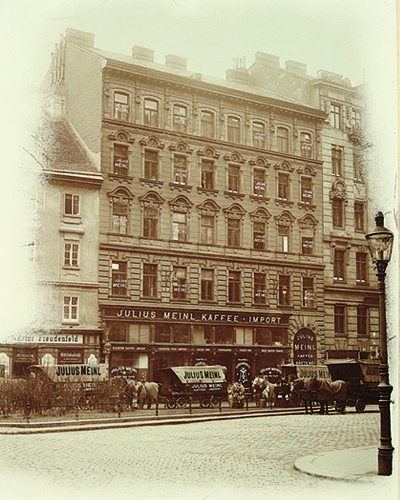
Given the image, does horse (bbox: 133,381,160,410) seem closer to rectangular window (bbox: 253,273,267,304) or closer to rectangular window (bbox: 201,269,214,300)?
rectangular window (bbox: 201,269,214,300)

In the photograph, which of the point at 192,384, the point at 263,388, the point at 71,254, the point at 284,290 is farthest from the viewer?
the point at 263,388

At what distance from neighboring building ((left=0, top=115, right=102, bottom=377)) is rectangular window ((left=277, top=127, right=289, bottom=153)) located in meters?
3.53

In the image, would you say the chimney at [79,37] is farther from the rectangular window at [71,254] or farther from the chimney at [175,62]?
the rectangular window at [71,254]

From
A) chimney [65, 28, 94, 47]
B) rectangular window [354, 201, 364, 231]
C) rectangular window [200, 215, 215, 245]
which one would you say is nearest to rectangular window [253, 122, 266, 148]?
rectangular window [200, 215, 215, 245]

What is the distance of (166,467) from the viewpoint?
404 inches

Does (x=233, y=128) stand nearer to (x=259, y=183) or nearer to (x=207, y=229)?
(x=259, y=183)

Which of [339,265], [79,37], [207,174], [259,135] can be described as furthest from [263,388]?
[79,37]

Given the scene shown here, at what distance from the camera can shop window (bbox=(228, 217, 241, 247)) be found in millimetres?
13266

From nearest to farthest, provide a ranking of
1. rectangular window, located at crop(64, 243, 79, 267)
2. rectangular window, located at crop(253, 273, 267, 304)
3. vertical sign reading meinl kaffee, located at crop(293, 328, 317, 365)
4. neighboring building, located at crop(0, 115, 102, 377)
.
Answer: neighboring building, located at crop(0, 115, 102, 377) < rectangular window, located at crop(64, 243, 79, 267) < vertical sign reading meinl kaffee, located at crop(293, 328, 317, 365) < rectangular window, located at crop(253, 273, 267, 304)

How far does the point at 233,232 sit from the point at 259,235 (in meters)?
0.45

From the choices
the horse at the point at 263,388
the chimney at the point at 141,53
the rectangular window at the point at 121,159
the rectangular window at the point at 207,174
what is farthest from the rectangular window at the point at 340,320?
the chimney at the point at 141,53

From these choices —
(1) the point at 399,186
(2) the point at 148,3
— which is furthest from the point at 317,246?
(2) the point at 148,3

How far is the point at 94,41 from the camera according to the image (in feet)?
37.9

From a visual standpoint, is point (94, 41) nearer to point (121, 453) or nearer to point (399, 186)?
point (399, 186)
